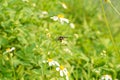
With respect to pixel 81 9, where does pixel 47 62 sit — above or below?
below

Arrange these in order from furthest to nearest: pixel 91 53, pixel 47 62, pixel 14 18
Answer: pixel 91 53 → pixel 14 18 → pixel 47 62

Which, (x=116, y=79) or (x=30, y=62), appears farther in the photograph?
(x=116, y=79)

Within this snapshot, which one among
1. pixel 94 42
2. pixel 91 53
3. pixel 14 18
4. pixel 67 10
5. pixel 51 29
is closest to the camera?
pixel 14 18

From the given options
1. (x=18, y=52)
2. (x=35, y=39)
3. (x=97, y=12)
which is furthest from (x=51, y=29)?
(x=97, y=12)

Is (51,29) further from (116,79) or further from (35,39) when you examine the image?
(116,79)

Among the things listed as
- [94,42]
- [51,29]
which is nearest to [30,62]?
[51,29]

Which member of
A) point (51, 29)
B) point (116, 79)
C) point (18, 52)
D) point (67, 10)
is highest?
point (67, 10)
